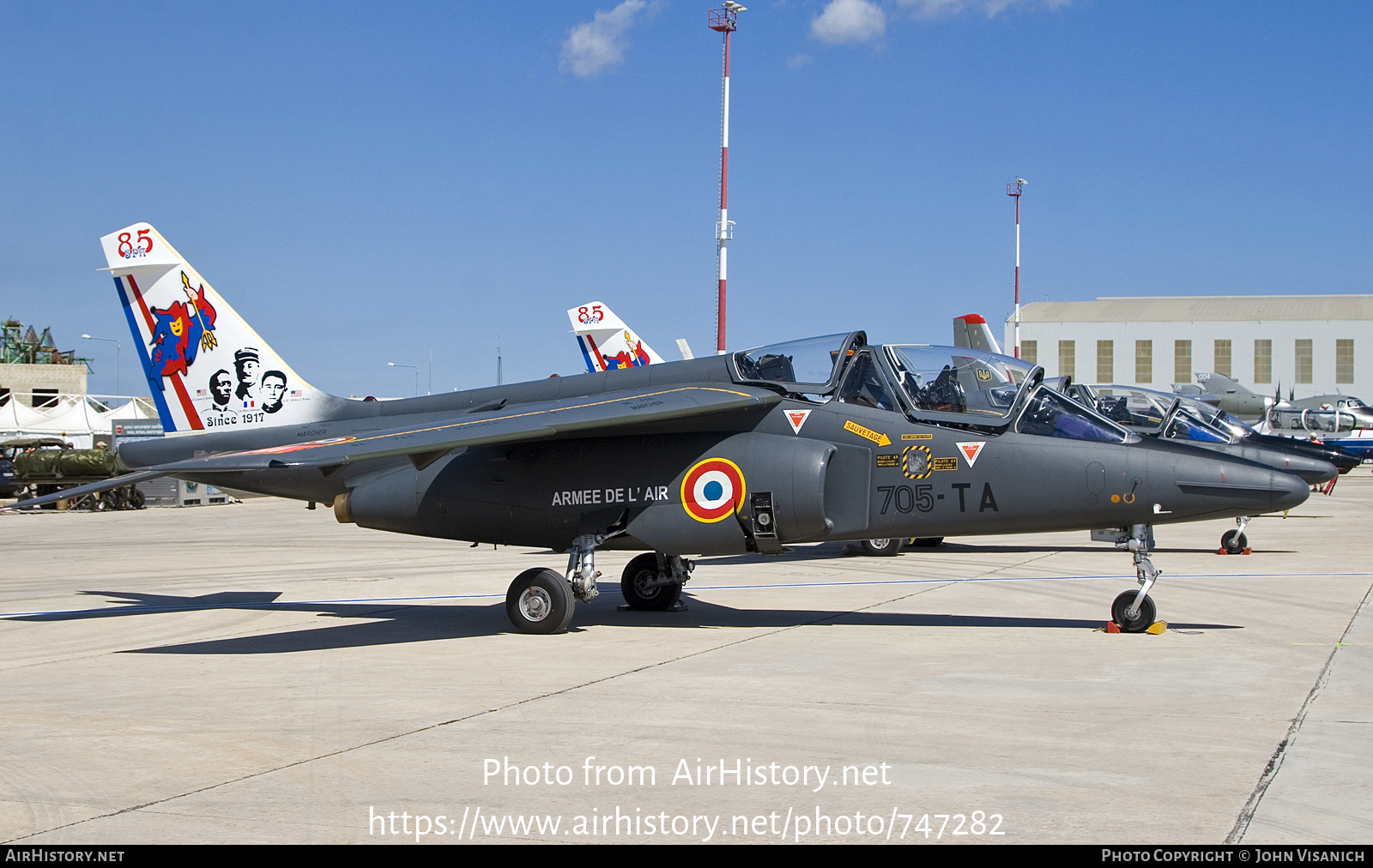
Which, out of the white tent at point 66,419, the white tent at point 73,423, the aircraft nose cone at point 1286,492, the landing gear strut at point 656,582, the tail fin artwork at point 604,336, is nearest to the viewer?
the aircraft nose cone at point 1286,492

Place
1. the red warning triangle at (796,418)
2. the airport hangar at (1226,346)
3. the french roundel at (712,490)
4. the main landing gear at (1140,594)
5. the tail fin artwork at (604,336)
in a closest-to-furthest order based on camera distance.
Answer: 1. the main landing gear at (1140,594)
2. the french roundel at (712,490)
3. the red warning triangle at (796,418)
4. the tail fin artwork at (604,336)
5. the airport hangar at (1226,346)

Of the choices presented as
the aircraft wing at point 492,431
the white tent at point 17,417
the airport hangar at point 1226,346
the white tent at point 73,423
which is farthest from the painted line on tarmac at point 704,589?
the airport hangar at point 1226,346

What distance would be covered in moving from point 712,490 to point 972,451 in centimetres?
235

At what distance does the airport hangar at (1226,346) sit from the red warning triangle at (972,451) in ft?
218

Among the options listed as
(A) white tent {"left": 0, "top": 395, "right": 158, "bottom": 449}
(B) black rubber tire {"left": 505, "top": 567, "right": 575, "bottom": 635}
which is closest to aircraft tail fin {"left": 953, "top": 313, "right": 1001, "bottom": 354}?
(B) black rubber tire {"left": 505, "top": 567, "right": 575, "bottom": 635}

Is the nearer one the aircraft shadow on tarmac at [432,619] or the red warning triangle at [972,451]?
the red warning triangle at [972,451]

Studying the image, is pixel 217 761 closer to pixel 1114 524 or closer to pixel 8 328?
pixel 1114 524

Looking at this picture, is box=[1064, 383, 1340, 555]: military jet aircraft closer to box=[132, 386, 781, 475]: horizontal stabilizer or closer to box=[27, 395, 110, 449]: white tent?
box=[132, 386, 781, 475]: horizontal stabilizer

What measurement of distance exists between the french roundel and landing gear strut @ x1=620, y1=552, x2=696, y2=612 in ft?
5.78

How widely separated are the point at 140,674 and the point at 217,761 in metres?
3.28

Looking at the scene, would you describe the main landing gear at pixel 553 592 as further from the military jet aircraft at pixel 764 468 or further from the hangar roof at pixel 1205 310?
the hangar roof at pixel 1205 310

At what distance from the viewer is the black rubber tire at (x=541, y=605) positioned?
10469mm

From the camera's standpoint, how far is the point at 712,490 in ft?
33.8

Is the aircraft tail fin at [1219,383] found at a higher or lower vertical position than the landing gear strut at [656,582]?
higher
